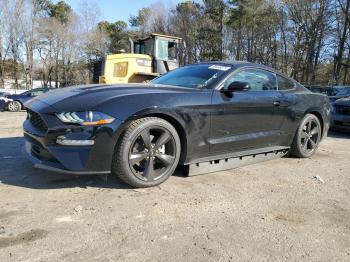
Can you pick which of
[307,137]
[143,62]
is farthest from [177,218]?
[143,62]

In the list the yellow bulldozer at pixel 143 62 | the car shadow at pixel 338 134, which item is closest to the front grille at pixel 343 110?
the car shadow at pixel 338 134

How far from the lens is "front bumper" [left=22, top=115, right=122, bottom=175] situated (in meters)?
3.71

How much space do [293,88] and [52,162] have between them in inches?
148

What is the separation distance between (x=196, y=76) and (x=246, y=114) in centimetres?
80

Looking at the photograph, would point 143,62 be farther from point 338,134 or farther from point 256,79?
point 256,79

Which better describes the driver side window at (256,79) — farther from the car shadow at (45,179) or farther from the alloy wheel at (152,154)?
the car shadow at (45,179)

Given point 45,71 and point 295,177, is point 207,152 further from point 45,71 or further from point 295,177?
point 45,71

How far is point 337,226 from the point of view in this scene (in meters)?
3.39

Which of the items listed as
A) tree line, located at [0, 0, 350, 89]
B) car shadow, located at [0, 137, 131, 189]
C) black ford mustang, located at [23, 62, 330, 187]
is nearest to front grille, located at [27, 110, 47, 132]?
black ford mustang, located at [23, 62, 330, 187]

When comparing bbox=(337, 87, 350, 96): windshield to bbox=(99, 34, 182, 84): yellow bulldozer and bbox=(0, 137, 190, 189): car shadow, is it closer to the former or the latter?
bbox=(99, 34, 182, 84): yellow bulldozer

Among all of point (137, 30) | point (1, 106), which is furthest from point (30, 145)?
point (137, 30)

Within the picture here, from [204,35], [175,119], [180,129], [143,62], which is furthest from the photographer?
[204,35]

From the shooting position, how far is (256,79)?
5293 mm

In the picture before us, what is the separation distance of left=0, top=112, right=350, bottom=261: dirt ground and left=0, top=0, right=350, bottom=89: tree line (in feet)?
96.4
